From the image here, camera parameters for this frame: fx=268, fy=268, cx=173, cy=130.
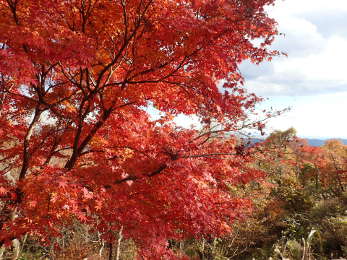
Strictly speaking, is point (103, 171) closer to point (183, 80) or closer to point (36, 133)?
point (183, 80)

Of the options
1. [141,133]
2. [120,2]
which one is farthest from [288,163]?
[120,2]

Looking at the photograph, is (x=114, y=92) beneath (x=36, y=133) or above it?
above

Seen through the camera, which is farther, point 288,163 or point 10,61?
point 288,163

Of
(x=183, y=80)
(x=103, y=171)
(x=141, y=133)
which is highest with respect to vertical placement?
(x=183, y=80)

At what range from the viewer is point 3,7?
509 centimetres

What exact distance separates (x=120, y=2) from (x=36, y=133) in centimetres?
483

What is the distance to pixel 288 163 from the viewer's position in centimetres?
3031

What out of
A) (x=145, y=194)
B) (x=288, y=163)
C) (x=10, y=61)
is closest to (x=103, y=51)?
(x=10, y=61)

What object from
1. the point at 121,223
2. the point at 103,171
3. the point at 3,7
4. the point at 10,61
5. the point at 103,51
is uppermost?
the point at 3,7

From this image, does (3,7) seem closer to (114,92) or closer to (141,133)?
(114,92)

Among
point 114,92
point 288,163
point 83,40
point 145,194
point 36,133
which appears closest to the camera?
point 83,40

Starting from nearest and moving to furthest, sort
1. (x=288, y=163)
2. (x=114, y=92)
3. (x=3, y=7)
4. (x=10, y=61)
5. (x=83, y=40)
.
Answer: (x=10, y=61) → (x=83, y=40) → (x=3, y=7) → (x=114, y=92) → (x=288, y=163)

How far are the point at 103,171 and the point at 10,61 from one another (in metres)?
2.76

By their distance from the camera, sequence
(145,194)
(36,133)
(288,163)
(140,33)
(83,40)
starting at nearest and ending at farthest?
(83,40) < (140,33) < (145,194) < (36,133) < (288,163)
